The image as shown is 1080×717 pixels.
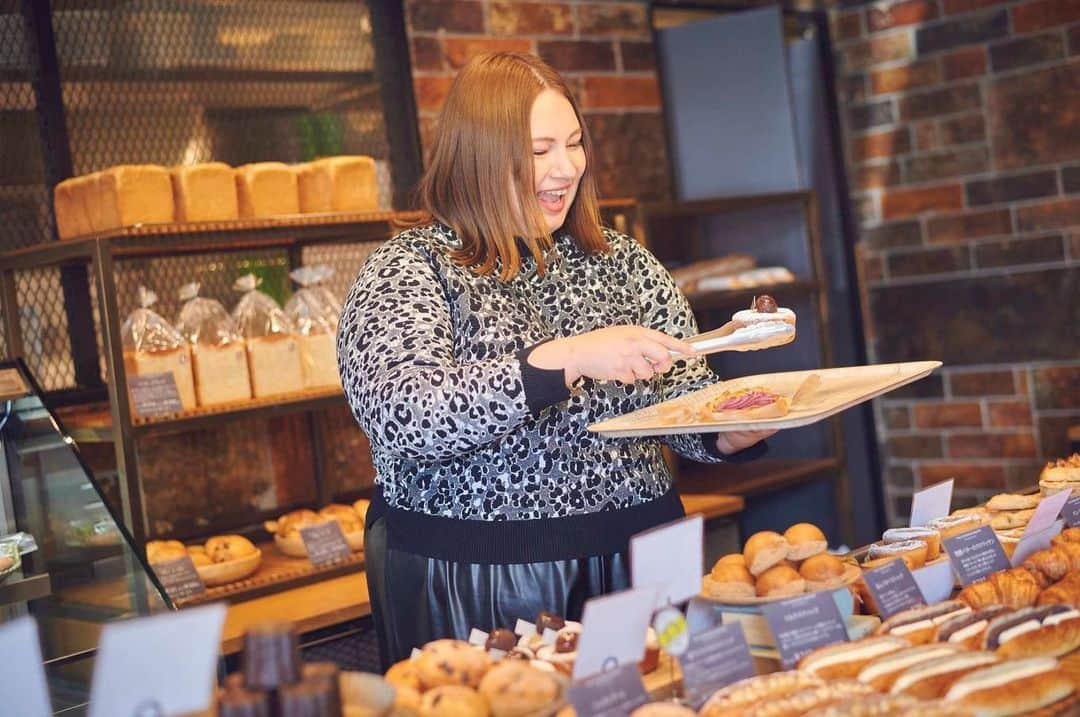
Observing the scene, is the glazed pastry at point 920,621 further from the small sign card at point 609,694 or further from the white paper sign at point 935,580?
the small sign card at point 609,694

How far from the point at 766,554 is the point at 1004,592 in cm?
31

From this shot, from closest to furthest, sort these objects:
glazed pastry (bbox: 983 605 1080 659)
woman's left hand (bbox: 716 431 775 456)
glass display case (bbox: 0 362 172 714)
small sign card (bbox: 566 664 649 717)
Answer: small sign card (bbox: 566 664 649 717) → glazed pastry (bbox: 983 605 1080 659) → woman's left hand (bbox: 716 431 775 456) → glass display case (bbox: 0 362 172 714)

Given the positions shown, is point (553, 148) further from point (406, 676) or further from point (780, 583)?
point (406, 676)

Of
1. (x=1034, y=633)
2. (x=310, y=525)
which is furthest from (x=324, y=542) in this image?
(x=1034, y=633)

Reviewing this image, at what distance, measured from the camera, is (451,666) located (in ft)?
4.62

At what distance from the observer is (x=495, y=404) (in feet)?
5.97

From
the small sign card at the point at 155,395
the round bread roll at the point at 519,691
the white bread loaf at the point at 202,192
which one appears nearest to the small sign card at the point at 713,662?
the round bread roll at the point at 519,691

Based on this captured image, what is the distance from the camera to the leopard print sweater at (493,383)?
1.83 metres

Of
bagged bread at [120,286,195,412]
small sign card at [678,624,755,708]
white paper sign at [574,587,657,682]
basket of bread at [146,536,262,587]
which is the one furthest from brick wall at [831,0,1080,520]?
white paper sign at [574,587,657,682]

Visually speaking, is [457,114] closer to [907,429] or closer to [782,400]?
[782,400]

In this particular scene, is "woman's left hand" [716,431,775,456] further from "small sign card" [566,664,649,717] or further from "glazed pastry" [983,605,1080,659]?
"small sign card" [566,664,649,717]

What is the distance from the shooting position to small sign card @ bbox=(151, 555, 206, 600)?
2910 mm

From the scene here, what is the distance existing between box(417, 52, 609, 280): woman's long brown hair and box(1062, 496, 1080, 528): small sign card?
35.1 inches

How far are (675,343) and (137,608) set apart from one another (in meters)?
1.16
